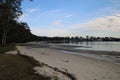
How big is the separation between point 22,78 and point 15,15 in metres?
40.8

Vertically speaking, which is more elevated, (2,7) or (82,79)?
(2,7)

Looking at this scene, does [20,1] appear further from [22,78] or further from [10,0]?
[22,78]

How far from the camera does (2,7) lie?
34812 mm

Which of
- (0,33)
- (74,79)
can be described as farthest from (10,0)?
(74,79)

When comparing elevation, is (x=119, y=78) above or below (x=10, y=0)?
below

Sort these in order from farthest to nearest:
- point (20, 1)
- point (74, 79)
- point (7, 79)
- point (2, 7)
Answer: point (20, 1)
point (2, 7)
point (74, 79)
point (7, 79)

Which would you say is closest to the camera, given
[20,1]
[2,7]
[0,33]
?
[2,7]

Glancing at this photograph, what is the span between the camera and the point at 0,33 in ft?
202

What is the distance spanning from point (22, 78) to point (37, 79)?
654 mm

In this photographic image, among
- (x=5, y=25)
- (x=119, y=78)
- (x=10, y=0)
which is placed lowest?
(x=119, y=78)

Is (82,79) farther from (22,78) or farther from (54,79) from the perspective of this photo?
(22,78)

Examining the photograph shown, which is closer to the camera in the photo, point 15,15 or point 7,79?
point 7,79

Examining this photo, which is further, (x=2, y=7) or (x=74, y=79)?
(x=2, y=7)

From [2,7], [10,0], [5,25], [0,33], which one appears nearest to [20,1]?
[10,0]
